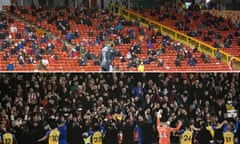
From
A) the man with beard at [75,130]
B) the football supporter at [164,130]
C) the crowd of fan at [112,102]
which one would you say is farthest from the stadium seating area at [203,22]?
the man with beard at [75,130]

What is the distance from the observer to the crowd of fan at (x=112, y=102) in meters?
9.25

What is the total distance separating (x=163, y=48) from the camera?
52.4 feet

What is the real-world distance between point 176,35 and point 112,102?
8.46 meters

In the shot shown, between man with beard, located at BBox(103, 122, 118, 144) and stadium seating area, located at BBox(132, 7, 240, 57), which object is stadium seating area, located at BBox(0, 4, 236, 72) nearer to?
stadium seating area, located at BBox(132, 7, 240, 57)

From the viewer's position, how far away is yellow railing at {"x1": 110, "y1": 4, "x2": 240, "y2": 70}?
15917mm

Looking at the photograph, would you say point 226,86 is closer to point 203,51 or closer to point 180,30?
point 203,51

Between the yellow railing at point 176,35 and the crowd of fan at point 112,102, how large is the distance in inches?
192

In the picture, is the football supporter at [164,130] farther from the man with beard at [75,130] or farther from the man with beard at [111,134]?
the man with beard at [75,130]

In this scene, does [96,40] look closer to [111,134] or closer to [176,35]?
[176,35]

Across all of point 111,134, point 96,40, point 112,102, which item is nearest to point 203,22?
point 96,40

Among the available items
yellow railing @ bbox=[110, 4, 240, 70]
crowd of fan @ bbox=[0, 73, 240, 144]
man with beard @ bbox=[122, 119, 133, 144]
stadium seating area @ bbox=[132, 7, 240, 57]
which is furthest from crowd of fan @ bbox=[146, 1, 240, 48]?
man with beard @ bbox=[122, 119, 133, 144]

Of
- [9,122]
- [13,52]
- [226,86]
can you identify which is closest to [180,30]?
[13,52]

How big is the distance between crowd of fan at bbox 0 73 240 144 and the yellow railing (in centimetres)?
488

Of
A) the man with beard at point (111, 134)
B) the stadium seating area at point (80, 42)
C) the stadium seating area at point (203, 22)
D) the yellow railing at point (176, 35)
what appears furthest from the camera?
the stadium seating area at point (203, 22)
